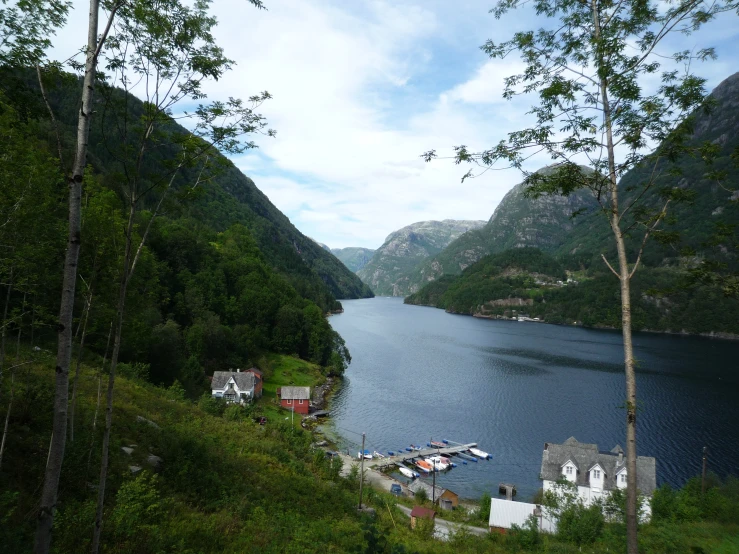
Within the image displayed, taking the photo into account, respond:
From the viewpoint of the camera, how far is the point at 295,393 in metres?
49.2

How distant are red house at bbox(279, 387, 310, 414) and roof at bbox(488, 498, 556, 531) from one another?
27255 mm

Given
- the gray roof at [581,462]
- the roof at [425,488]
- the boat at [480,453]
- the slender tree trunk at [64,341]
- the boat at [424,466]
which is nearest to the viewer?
the slender tree trunk at [64,341]

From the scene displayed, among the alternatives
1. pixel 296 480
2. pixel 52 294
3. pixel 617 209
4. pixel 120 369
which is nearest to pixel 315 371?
pixel 120 369

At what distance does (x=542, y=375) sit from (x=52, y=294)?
261ft

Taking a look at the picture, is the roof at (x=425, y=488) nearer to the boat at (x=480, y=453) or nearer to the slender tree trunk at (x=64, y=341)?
the boat at (x=480, y=453)

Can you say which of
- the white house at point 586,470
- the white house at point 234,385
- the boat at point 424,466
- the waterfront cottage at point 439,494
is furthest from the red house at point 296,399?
the white house at point 586,470

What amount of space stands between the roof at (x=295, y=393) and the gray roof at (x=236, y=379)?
174 inches

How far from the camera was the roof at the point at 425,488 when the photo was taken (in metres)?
34.0

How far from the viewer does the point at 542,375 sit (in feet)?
249

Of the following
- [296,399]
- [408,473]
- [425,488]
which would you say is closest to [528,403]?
[408,473]

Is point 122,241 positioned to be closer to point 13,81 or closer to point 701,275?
point 13,81

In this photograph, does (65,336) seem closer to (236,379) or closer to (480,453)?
(236,379)

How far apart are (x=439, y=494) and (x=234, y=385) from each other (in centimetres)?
2510

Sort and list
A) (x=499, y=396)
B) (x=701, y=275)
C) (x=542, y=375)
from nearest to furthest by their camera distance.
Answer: (x=701, y=275) < (x=499, y=396) < (x=542, y=375)
